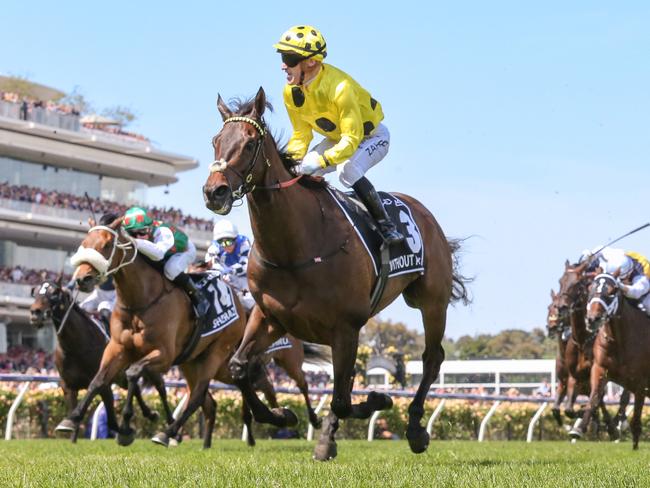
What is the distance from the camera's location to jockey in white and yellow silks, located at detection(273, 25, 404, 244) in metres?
6.46

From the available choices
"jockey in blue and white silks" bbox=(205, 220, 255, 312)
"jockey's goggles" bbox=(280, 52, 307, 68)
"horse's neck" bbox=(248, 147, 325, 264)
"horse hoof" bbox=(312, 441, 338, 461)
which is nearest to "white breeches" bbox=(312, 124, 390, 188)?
"horse's neck" bbox=(248, 147, 325, 264)

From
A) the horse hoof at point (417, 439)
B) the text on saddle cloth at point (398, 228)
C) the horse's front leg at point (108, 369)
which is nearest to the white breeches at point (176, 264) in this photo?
the horse's front leg at point (108, 369)

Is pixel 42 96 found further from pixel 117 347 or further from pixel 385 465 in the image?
pixel 385 465

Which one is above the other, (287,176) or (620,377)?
(287,176)

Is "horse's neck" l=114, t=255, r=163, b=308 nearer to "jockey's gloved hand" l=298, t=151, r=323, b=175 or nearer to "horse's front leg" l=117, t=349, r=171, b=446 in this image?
"horse's front leg" l=117, t=349, r=171, b=446

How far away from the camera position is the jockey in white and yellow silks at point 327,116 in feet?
21.2

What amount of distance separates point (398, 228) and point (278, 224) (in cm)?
110

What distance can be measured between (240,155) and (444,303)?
2.17 metres

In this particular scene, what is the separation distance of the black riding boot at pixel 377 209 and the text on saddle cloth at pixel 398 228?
42mm

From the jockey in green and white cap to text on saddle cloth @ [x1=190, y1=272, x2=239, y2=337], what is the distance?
0.21 metres

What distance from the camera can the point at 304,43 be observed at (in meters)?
6.46

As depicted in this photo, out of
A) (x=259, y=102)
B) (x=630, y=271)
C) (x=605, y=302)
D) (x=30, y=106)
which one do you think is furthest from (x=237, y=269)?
(x=30, y=106)

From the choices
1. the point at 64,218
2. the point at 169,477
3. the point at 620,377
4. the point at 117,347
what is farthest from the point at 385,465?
the point at 64,218

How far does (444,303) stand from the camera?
7.50 m
